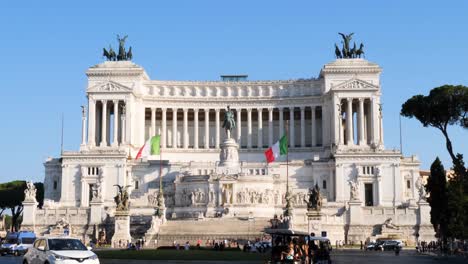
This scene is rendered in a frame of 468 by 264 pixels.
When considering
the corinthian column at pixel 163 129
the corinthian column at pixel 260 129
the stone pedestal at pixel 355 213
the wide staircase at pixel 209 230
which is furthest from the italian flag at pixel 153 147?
the stone pedestal at pixel 355 213

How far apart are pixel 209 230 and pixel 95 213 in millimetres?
15956

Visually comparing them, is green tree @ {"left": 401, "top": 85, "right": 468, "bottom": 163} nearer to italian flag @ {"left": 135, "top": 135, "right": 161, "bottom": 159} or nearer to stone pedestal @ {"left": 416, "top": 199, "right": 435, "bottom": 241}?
stone pedestal @ {"left": 416, "top": 199, "right": 435, "bottom": 241}

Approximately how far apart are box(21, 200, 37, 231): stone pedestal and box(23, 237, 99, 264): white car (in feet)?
183

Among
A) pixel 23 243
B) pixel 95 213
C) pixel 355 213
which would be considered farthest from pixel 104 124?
pixel 23 243

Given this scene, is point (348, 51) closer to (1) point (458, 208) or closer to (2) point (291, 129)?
(2) point (291, 129)

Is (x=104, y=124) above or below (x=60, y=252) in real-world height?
above

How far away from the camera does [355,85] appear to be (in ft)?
352

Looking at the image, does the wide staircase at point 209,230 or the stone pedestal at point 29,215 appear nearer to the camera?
the wide staircase at point 209,230

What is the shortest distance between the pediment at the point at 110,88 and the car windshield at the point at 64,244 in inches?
3279

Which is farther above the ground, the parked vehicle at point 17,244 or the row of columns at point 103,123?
the row of columns at point 103,123

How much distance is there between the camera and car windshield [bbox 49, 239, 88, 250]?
25.8 metres

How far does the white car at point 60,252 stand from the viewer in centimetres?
A: 2470

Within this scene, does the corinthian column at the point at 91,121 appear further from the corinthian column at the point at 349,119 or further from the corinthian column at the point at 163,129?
the corinthian column at the point at 349,119

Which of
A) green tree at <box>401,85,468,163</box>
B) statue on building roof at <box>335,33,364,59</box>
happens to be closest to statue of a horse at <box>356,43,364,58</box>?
statue on building roof at <box>335,33,364,59</box>
